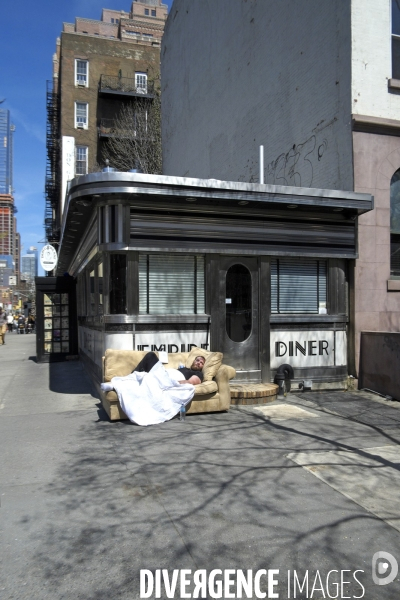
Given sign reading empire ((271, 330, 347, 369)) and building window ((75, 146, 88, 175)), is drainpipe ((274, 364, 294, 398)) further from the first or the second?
building window ((75, 146, 88, 175))

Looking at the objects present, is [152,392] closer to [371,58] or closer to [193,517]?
[193,517]

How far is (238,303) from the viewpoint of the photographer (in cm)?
962

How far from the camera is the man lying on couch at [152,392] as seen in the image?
23.6ft

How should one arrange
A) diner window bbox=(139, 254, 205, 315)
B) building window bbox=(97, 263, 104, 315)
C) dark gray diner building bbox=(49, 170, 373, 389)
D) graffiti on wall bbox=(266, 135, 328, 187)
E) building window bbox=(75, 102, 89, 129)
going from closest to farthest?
1. dark gray diner building bbox=(49, 170, 373, 389)
2. diner window bbox=(139, 254, 205, 315)
3. building window bbox=(97, 263, 104, 315)
4. graffiti on wall bbox=(266, 135, 328, 187)
5. building window bbox=(75, 102, 89, 129)

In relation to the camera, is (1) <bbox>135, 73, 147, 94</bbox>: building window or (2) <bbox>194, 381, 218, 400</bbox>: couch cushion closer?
(2) <bbox>194, 381, 218, 400</bbox>: couch cushion

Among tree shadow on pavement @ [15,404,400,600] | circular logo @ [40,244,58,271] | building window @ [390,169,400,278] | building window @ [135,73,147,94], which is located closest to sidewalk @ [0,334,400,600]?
tree shadow on pavement @ [15,404,400,600]

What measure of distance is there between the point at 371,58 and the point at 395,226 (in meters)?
3.36

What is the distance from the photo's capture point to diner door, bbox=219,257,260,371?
9484mm

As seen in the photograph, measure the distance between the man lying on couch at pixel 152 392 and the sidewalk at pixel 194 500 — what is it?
0.24 m

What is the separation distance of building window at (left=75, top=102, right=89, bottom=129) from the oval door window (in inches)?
1196

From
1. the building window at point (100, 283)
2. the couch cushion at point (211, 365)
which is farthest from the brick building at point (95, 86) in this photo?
the couch cushion at point (211, 365)

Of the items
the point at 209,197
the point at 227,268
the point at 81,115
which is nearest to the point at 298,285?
the point at 227,268

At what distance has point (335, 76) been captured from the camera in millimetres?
10586

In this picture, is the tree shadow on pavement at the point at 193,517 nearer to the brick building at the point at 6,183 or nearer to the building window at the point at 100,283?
the building window at the point at 100,283
